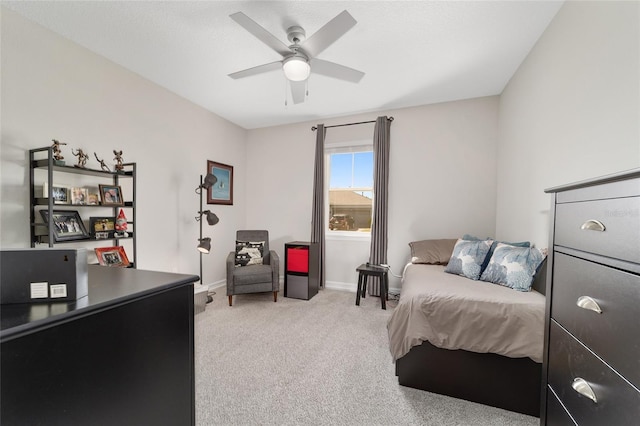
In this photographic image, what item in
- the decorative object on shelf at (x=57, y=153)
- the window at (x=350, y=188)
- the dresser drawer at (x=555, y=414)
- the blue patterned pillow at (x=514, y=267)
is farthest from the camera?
the window at (x=350, y=188)

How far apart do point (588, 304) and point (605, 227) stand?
10.1 inches

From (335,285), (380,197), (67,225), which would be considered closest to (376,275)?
(335,285)

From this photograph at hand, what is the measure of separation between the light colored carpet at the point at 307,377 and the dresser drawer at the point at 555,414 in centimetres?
57

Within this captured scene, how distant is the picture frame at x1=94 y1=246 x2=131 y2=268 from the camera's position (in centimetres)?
235

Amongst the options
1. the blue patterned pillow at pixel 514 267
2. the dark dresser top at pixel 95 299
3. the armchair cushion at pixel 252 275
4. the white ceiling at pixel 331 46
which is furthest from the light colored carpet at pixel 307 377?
the white ceiling at pixel 331 46

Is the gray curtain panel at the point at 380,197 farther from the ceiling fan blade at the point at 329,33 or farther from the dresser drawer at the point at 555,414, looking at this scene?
the dresser drawer at the point at 555,414

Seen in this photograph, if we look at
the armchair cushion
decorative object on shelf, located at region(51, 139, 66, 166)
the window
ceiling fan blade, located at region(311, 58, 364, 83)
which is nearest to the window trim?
the window

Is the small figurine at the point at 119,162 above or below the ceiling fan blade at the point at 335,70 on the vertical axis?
below

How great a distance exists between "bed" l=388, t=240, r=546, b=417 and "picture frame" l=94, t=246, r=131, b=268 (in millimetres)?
2538

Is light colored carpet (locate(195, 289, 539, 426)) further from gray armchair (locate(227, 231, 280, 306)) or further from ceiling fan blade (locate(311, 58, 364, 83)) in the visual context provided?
ceiling fan blade (locate(311, 58, 364, 83))

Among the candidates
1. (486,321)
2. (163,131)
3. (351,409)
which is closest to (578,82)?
(486,321)

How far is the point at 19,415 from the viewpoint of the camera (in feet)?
1.72

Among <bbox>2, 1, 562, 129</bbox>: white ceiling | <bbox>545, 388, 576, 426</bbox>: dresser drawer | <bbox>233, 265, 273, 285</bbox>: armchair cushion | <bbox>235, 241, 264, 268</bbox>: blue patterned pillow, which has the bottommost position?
<bbox>233, 265, 273, 285</bbox>: armchair cushion

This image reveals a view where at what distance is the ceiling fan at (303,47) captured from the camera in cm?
162
